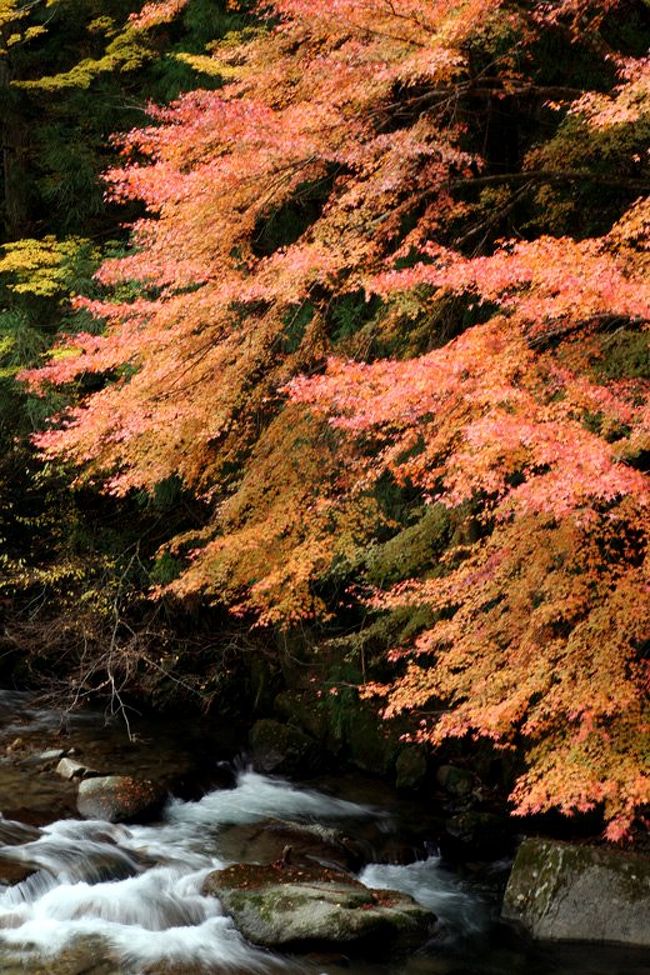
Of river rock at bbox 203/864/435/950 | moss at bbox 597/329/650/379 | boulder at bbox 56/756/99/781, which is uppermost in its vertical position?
moss at bbox 597/329/650/379

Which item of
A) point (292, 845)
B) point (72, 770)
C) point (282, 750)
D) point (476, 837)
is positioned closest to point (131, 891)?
point (292, 845)

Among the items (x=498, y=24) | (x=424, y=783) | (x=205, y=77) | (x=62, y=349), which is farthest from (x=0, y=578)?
(x=498, y=24)

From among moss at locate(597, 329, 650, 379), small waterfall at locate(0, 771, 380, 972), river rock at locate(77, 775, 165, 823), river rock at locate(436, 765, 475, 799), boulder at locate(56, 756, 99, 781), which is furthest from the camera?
river rock at locate(436, 765, 475, 799)

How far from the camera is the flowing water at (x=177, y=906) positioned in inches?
256

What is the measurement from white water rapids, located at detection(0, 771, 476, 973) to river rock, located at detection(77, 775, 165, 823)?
5.8 inches

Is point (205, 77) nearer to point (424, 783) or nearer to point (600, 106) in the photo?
point (600, 106)

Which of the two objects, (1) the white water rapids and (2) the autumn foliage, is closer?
(2) the autumn foliage

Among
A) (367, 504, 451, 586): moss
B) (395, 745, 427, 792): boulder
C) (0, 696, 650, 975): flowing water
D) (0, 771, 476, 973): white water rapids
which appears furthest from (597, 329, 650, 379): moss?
(395, 745, 427, 792): boulder

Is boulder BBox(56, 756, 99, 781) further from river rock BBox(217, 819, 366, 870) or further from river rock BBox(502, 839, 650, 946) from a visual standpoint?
river rock BBox(502, 839, 650, 946)

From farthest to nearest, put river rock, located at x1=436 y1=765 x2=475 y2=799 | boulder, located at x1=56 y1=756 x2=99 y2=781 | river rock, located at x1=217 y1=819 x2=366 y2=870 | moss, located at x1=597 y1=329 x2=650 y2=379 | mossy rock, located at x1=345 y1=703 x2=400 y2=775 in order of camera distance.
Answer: mossy rock, located at x1=345 y1=703 x2=400 y2=775
river rock, located at x1=436 y1=765 x2=475 y2=799
boulder, located at x1=56 y1=756 x2=99 y2=781
river rock, located at x1=217 y1=819 x2=366 y2=870
moss, located at x1=597 y1=329 x2=650 y2=379

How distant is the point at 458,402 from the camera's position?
254 inches

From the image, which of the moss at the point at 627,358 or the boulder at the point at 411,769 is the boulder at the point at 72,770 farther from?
the moss at the point at 627,358

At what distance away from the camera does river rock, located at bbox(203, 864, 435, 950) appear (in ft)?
21.8

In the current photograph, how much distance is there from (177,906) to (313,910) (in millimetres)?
1189
